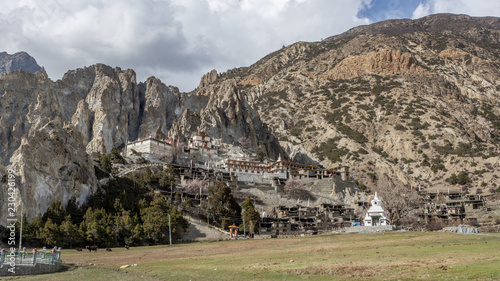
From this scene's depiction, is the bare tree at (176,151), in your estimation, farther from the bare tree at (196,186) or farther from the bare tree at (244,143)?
the bare tree at (244,143)

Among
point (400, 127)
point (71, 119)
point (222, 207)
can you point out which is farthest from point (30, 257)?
point (400, 127)

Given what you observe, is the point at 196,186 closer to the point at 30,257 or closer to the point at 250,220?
the point at 250,220

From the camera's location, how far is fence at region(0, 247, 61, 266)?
1049 inches

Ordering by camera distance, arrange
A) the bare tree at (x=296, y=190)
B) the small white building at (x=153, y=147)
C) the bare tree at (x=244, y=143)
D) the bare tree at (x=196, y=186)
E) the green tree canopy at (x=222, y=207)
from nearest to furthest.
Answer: the green tree canopy at (x=222, y=207), the bare tree at (x=196, y=186), the bare tree at (x=296, y=190), the small white building at (x=153, y=147), the bare tree at (x=244, y=143)

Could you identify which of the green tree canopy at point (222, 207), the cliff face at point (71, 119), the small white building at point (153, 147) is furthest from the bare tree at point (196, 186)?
the small white building at point (153, 147)

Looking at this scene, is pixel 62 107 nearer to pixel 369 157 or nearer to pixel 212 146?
pixel 212 146

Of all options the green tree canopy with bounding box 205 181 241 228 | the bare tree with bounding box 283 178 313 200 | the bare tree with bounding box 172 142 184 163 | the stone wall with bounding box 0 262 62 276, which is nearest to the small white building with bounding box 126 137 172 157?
the bare tree with bounding box 172 142 184 163

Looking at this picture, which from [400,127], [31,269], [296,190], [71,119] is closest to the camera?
[31,269]

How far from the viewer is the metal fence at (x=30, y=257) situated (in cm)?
2666

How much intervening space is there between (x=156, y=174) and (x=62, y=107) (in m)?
96.5

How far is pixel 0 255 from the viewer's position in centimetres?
2642

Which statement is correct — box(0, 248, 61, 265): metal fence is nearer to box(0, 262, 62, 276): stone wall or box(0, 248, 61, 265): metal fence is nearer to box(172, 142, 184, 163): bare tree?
box(0, 262, 62, 276): stone wall

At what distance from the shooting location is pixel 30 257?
28203 mm

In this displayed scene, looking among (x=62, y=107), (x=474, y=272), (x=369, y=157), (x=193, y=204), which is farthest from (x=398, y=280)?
(x=62, y=107)
